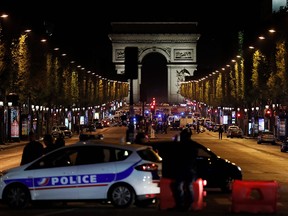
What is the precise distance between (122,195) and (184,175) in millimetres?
2045

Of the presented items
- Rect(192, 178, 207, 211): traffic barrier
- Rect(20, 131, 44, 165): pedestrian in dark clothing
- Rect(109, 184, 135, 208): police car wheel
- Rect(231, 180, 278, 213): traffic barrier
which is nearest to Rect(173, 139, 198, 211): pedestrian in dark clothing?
Rect(192, 178, 207, 211): traffic barrier

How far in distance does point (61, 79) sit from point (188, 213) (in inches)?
3505

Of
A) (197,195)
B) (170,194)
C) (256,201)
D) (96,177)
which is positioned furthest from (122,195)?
(256,201)

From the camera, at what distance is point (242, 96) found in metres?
106

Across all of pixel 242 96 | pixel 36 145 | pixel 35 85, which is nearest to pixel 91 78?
pixel 242 96

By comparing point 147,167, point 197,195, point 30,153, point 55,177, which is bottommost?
point 197,195

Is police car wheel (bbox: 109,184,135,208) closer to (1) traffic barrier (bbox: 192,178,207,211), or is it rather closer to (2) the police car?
(2) the police car

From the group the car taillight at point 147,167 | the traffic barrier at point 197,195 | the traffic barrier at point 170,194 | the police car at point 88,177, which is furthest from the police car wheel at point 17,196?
the traffic barrier at point 197,195

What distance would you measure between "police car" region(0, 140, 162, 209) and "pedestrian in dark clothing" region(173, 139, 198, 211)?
1.41 meters

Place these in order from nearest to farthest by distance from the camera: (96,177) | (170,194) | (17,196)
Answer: (170,194) → (96,177) → (17,196)

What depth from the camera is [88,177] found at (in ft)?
69.3

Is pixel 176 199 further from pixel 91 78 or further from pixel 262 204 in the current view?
pixel 91 78

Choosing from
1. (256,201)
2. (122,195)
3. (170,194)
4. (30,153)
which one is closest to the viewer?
(256,201)

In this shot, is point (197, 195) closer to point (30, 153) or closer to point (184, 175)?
point (184, 175)
